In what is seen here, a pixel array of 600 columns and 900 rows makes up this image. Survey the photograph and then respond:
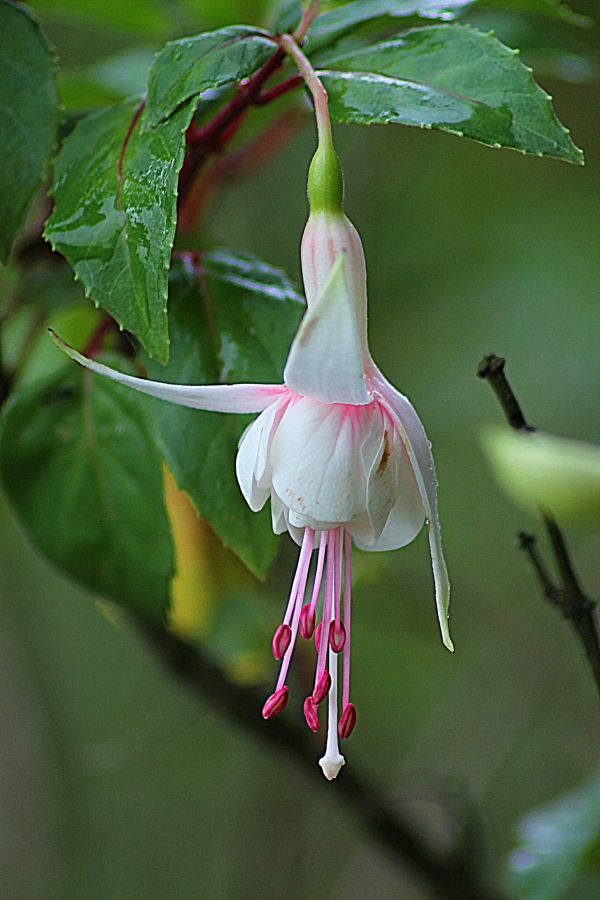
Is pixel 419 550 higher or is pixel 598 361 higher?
pixel 598 361

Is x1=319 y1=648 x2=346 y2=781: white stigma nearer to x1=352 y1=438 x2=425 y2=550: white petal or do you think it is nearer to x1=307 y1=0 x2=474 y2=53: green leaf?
x1=352 y1=438 x2=425 y2=550: white petal

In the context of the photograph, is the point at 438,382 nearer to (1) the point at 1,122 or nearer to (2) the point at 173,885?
(2) the point at 173,885

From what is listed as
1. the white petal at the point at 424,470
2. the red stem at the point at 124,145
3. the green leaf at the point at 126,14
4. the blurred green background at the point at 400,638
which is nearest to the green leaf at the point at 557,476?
the white petal at the point at 424,470

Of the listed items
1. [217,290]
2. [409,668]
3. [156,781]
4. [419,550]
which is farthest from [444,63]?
[156,781]

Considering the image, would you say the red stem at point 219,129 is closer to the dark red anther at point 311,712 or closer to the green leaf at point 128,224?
the green leaf at point 128,224

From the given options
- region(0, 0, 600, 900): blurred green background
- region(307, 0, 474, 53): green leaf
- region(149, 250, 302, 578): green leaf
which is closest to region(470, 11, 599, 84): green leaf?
region(307, 0, 474, 53): green leaf
